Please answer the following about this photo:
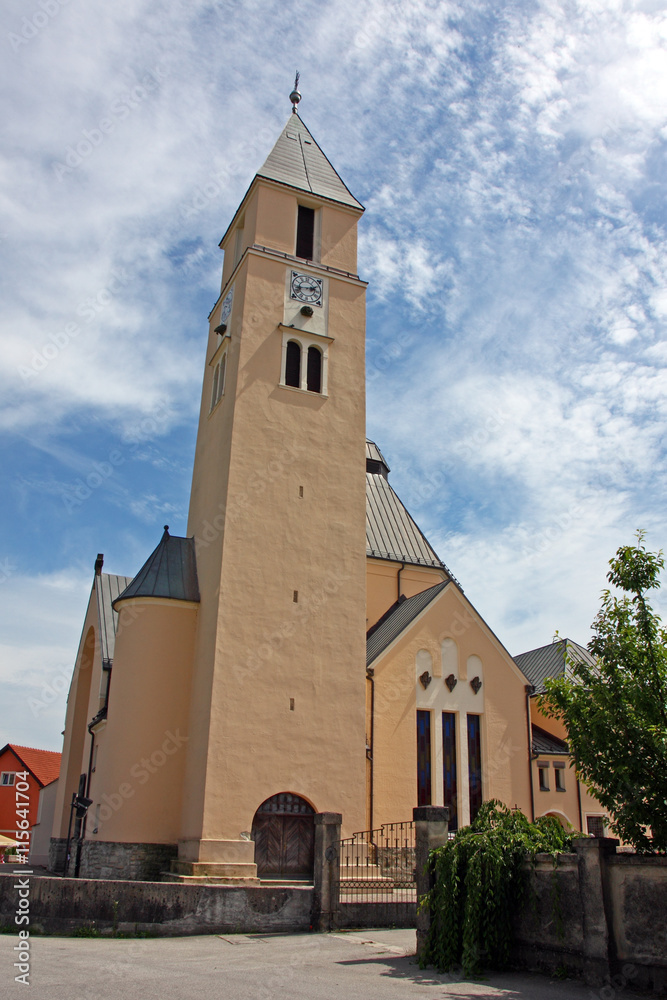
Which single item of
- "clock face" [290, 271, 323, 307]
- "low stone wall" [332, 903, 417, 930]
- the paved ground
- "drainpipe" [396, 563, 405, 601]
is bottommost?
the paved ground

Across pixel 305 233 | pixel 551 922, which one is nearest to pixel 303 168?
pixel 305 233

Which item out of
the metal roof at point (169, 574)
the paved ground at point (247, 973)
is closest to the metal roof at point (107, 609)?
the metal roof at point (169, 574)

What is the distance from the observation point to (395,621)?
25234mm

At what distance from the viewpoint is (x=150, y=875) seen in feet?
62.5

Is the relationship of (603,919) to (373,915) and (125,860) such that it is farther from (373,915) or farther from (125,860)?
(125,860)

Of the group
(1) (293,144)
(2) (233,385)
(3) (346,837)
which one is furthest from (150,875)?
(1) (293,144)

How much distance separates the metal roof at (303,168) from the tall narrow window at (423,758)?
17.2m

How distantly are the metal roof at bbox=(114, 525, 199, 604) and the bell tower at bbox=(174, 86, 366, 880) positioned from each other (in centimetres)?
42

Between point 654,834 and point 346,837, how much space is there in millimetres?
11317

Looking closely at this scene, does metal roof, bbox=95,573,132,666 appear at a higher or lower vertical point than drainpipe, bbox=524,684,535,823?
higher

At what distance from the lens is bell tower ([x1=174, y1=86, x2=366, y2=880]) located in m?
19.5

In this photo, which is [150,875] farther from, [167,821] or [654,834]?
[654,834]

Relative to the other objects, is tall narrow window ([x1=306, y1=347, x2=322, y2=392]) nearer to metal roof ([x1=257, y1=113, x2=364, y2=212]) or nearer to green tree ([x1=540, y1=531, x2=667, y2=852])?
metal roof ([x1=257, y1=113, x2=364, y2=212])

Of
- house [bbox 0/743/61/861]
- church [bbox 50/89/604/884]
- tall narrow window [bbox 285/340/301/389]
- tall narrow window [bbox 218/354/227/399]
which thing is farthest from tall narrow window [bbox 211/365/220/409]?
house [bbox 0/743/61/861]
